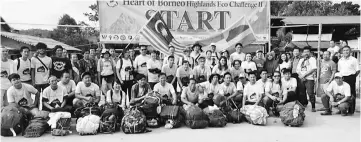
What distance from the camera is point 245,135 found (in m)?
4.64

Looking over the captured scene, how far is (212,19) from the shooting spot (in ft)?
26.9

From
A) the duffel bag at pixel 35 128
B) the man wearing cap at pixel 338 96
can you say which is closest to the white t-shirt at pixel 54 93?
the duffel bag at pixel 35 128

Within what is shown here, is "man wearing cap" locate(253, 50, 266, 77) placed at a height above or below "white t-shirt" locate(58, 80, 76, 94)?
above

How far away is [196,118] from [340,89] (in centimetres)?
335

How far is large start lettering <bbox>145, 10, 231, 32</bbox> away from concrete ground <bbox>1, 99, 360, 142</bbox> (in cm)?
362

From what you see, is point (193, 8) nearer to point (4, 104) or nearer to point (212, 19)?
point (212, 19)

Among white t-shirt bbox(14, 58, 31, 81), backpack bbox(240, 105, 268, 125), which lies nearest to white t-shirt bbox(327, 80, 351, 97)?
backpack bbox(240, 105, 268, 125)

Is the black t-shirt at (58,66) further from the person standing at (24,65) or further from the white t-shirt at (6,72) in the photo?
the white t-shirt at (6,72)

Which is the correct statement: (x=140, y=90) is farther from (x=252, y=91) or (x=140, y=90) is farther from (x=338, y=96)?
(x=338, y=96)

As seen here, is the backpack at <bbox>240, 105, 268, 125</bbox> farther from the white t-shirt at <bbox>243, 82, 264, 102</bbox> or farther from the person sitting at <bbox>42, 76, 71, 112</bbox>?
the person sitting at <bbox>42, 76, 71, 112</bbox>

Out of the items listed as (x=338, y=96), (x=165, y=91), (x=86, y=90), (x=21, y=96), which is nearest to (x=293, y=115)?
(x=338, y=96)

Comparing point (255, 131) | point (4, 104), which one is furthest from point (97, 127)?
point (255, 131)

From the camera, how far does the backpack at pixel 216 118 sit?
515cm

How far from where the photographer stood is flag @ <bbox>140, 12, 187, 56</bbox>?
23.6 feet
